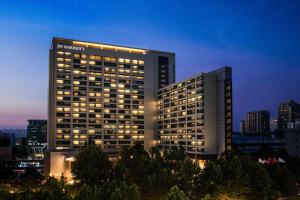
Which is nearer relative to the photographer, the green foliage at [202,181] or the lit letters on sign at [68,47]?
the green foliage at [202,181]

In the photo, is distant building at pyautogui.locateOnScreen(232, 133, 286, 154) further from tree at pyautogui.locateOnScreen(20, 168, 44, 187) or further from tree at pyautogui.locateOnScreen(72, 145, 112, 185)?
tree at pyautogui.locateOnScreen(20, 168, 44, 187)

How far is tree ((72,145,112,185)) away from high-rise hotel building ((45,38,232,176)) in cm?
4890

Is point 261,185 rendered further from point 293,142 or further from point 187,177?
point 293,142

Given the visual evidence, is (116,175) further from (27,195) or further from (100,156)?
(27,195)

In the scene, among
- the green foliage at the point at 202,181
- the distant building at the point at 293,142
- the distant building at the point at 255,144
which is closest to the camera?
the green foliage at the point at 202,181

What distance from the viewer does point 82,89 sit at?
15012 centimetres

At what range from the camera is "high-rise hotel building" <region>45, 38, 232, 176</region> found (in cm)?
12688

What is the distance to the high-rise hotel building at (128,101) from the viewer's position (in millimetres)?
126875

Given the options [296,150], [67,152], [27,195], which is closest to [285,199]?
[27,195]

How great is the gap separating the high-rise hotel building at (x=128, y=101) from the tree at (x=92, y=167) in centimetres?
4890

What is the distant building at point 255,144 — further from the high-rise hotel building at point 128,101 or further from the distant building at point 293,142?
the high-rise hotel building at point 128,101

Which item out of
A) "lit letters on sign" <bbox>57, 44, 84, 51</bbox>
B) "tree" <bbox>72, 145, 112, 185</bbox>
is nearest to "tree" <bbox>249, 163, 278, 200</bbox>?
"tree" <bbox>72, 145, 112, 185</bbox>

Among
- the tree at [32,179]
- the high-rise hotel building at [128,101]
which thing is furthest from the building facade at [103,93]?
the tree at [32,179]

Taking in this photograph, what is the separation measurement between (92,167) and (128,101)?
268 ft
